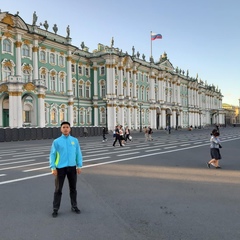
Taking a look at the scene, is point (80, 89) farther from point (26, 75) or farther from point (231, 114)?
point (231, 114)

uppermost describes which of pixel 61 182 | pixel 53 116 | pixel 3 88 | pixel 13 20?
pixel 13 20

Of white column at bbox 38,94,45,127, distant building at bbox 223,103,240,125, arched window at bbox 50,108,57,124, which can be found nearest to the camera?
white column at bbox 38,94,45,127

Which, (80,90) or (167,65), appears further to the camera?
(167,65)

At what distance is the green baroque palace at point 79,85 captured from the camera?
39.2m

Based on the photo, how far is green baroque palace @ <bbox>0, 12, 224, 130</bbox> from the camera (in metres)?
39.2

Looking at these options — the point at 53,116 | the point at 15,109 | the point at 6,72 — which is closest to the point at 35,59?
the point at 6,72

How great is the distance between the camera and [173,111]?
7956 cm

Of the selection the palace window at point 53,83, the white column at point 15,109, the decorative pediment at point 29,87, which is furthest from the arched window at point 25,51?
the white column at point 15,109

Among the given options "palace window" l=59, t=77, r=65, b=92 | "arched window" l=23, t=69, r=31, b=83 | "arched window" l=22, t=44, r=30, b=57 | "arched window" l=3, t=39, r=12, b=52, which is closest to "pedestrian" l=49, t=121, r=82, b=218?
"arched window" l=3, t=39, r=12, b=52

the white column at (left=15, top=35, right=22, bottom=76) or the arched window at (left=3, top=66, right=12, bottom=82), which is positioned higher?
the white column at (left=15, top=35, right=22, bottom=76)

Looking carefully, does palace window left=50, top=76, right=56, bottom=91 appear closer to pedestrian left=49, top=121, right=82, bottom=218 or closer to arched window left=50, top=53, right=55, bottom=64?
arched window left=50, top=53, right=55, bottom=64

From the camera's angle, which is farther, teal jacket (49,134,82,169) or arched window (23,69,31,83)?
arched window (23,69,31,83)

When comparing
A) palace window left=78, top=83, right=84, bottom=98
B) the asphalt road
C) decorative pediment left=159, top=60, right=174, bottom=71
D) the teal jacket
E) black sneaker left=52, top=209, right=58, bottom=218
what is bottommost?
the asphalt road

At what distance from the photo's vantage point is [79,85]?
55469 mm
